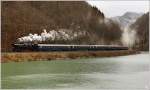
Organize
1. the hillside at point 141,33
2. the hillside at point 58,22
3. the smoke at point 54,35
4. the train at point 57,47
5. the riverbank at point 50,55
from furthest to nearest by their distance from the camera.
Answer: the hillside at point 141,33 < the hillside at point 58,22 < the smoke at point 54,35 < the train at point 57,47 < the riverbank at point 50,55

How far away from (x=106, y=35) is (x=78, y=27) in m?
13.4

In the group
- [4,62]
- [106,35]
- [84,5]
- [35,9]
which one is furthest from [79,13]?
[4,62]

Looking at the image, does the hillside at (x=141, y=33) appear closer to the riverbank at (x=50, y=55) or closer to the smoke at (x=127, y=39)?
the smoke at (x=127, y=39)

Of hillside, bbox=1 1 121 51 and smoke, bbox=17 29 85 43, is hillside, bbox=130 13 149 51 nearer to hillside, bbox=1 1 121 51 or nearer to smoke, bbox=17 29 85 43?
hillside, bbox=1 1 121 51

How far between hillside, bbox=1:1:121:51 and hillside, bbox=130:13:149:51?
629cm

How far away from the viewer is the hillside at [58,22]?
71581mm

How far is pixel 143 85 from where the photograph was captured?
75.7ft

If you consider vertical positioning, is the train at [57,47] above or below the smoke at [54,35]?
below

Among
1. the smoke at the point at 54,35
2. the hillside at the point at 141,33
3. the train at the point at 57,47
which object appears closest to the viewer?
the train at the point at 57,47

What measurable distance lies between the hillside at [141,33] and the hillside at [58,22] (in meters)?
6.29

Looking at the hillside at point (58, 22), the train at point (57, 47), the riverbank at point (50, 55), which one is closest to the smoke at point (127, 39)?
the hillside at point (58, 22)

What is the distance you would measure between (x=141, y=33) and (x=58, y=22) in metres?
17.0

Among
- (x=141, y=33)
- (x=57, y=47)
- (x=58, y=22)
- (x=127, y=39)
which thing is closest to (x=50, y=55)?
(x=57, y=47)

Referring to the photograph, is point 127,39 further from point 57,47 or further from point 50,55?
point 50,55
